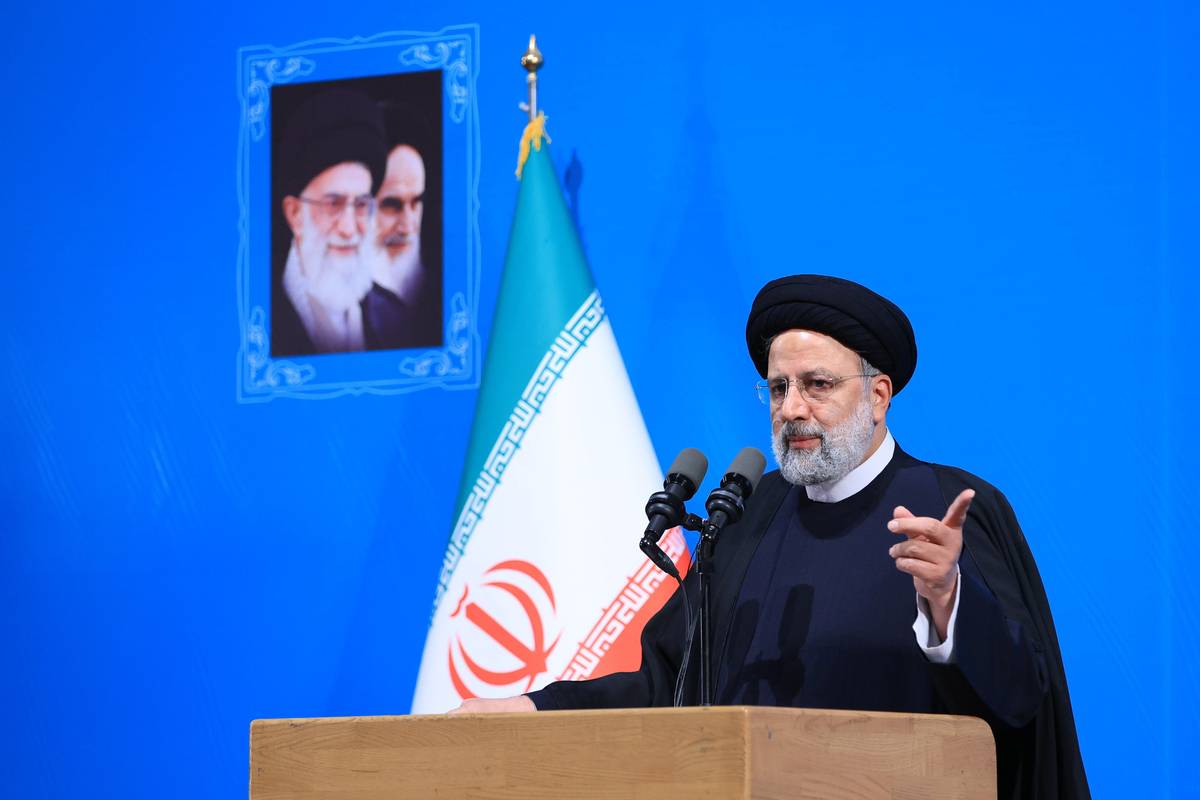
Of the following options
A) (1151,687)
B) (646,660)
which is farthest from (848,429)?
(1151,687)

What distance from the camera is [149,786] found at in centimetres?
436

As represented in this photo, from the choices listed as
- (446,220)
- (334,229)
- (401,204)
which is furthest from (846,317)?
(334,229)

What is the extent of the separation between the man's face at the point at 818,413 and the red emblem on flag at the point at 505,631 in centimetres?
86

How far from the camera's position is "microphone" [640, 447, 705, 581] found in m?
2.37

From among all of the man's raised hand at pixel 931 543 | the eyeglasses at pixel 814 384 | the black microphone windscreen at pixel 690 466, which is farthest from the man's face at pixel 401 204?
the man's raised hand at pixel 931 543

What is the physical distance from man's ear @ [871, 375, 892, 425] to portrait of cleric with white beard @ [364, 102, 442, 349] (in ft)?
5.22

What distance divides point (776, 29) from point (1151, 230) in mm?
1122

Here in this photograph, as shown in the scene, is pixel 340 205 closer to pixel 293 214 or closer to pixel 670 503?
pixel 293 214

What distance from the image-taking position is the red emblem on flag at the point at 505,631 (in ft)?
11.7

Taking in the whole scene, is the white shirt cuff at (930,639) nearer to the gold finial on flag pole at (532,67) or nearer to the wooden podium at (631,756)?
the wooden podium at (631,756)

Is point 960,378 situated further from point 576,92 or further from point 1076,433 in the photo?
point 576,92

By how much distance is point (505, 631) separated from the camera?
362 cm

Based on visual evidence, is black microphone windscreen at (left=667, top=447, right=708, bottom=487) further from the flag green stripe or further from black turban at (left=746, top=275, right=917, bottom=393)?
the flag green stripe

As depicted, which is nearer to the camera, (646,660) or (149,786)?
(646,660)
